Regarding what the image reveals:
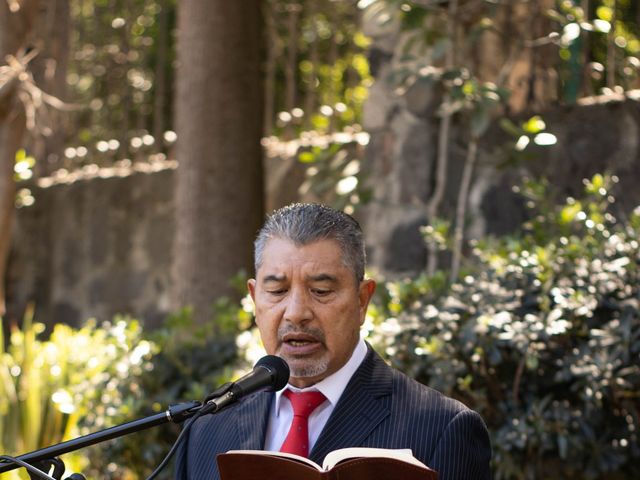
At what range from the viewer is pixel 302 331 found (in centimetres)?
306

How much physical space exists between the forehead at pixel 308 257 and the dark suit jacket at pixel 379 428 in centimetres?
29

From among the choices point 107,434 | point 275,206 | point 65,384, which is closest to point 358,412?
point 107,434

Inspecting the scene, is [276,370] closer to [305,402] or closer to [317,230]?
[305,402]

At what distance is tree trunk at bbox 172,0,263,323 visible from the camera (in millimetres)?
7062

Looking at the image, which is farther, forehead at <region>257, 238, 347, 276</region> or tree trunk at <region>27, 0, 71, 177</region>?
tree trunk at <region>27, 0, 71, 177</region>

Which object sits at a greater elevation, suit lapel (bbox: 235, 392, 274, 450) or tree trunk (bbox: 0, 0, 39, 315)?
tree trunk (bbox: 0, 0, 39, 315)

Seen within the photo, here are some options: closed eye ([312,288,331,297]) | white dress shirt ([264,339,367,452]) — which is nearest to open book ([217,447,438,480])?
white dress shirt ([264,339,367,452])

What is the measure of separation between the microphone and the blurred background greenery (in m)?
1.79

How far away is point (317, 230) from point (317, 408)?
0.47 metres

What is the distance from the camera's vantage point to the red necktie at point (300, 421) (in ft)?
9.89

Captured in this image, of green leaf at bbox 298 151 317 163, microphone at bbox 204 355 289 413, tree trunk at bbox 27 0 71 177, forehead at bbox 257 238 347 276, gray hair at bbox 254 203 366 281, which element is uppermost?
tree trunk at bbox 27 0 71 177

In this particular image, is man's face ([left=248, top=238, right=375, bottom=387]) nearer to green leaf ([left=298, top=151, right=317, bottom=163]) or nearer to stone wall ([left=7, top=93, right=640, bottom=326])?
stone wall ([left=7, top=93, right=640, bottom=326])

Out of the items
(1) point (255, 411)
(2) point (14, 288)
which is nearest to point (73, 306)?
(2) point (14, 288)

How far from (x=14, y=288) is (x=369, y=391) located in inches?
284
